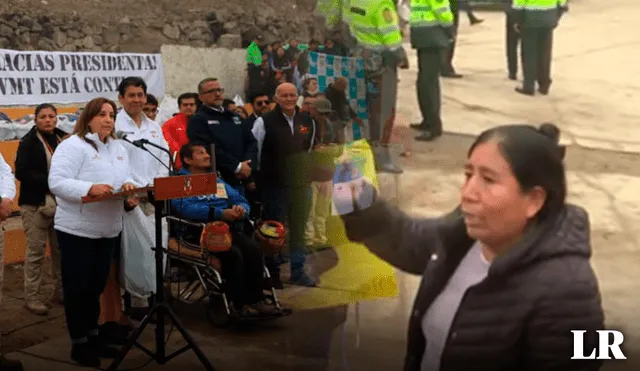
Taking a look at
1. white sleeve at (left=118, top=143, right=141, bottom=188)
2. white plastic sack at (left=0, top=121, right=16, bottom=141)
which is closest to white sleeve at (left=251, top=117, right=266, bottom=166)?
white sleeve at (left=118, top=143, right=141, bottom=188)

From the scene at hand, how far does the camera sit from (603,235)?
6.41 ft

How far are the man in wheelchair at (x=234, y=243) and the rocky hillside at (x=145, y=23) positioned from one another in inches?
23.3

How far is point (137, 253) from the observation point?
369cm

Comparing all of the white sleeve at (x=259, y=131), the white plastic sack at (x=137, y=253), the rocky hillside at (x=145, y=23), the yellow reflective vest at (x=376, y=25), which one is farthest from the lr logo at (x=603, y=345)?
the white plastic sack at (x=137, y=253)

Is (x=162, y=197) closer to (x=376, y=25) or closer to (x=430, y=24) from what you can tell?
(x=376, y=25)

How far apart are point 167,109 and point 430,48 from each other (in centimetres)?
258

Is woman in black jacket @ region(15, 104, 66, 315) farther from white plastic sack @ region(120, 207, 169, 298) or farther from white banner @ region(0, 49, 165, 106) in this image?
white banner @ region(0, 49, 165, 106)

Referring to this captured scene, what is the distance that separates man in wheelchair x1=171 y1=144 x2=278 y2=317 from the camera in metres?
3.73

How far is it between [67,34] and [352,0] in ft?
12.7

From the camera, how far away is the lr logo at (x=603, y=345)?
6.02ft

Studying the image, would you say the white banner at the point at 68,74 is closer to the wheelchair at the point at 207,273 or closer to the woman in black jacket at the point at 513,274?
the wheelchair at the point at 207,273

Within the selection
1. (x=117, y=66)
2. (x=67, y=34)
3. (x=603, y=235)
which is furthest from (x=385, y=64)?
(x=67, y=34)

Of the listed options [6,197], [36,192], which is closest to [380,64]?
[6,197]

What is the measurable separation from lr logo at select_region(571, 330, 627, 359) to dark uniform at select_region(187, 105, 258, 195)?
1698mm
